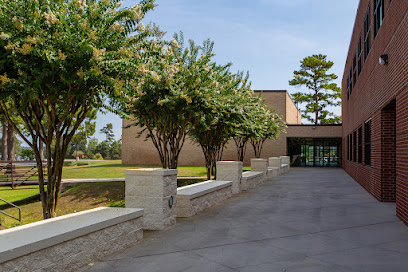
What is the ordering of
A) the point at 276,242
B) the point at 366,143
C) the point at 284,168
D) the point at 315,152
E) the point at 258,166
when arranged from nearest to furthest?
the point at 276,242 < the point at 366,143 < the point at 258,166 < the point at 284,168 < the point at 315,152

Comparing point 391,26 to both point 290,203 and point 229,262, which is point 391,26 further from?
point 229,262

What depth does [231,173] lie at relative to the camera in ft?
48.3

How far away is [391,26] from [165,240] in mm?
8463

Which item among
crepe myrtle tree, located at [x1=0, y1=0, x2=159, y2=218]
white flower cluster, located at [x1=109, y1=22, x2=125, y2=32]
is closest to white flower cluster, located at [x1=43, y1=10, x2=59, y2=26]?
crepe myrtle tree, located at [x1=0, y1=0, x2=159, y2=218]

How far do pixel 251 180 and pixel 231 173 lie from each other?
2563 millimetres

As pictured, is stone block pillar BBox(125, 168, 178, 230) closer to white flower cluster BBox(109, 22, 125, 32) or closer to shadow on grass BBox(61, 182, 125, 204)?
white flower cluster BBox(109, 22, 125, 32)

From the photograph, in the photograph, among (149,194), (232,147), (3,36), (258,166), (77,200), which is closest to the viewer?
(3,36)

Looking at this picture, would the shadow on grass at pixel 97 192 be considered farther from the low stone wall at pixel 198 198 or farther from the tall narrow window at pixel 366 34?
the tall narrow window at pixel 366 34

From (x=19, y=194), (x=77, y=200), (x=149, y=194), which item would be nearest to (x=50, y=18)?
(x=149, y=194)

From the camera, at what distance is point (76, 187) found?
21.2 meters

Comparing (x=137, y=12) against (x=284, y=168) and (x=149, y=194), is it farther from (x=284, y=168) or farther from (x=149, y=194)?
(x=284, y=168)

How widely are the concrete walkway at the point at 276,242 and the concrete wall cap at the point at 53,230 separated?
0.57 meters

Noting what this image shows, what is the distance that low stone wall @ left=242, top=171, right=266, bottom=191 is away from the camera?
52.7 ft

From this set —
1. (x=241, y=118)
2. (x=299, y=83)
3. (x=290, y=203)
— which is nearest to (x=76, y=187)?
(x=241, y=118)
